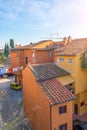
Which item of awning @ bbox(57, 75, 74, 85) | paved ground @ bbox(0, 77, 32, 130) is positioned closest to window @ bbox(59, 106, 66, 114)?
awning @ bbox(57, 75, 74, 85)

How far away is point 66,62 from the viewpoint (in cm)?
2902

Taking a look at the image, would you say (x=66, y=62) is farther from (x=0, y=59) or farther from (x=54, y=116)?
(x=0, y=59)

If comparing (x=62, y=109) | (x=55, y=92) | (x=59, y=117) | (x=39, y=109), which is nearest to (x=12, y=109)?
(x=39, y=109)

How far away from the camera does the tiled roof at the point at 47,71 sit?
24.5m

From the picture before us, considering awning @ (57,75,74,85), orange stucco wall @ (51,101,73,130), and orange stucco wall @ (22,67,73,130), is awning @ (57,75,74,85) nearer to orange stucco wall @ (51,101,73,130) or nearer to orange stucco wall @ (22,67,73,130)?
orange stucco wall @ (22,67,73,130)

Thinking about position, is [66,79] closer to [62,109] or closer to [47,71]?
[47,71]

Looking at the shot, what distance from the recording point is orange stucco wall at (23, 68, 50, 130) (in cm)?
2158

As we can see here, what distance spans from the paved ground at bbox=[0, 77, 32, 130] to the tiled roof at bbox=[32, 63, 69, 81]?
748 centimetres

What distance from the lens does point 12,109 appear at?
30.7m

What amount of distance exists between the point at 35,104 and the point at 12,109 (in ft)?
27.1

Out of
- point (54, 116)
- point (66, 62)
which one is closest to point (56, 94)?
point (54, 116)

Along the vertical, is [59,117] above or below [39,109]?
below

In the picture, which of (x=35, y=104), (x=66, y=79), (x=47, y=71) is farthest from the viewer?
(x=66, y=79)

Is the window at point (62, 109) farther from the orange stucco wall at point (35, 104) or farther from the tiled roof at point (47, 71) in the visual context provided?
the tiled roof at point (47, 71)
